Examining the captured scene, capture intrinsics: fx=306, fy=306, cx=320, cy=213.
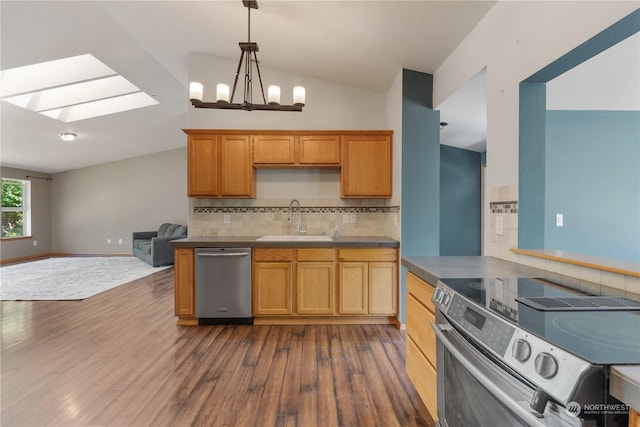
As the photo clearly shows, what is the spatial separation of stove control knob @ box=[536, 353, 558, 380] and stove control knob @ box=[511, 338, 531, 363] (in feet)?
0.12

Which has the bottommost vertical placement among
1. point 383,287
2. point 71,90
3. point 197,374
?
point 197,374

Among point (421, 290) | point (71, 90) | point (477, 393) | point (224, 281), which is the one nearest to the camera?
point (477, 393)

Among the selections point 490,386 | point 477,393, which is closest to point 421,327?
point 477,393

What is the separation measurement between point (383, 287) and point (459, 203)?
284 cm

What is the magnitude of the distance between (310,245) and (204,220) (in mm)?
1483

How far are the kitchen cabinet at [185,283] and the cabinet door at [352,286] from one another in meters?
1.59

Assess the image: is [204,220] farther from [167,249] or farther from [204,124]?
[167,249]

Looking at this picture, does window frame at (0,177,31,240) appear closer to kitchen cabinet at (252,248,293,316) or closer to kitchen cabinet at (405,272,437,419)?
kitchen cabinet at (252,248,293,316)

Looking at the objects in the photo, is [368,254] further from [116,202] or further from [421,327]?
[116,202]

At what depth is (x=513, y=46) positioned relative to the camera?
1916mm

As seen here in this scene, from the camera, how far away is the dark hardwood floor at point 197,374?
1878 mm

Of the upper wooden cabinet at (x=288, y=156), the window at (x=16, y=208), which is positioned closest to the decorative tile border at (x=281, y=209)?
the upper wooden cabinet at (x=288, y=156)

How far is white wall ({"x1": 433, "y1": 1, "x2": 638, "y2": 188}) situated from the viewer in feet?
4.58

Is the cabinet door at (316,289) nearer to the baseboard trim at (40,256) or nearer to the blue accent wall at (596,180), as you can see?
the blue accent wall at (596,180)
